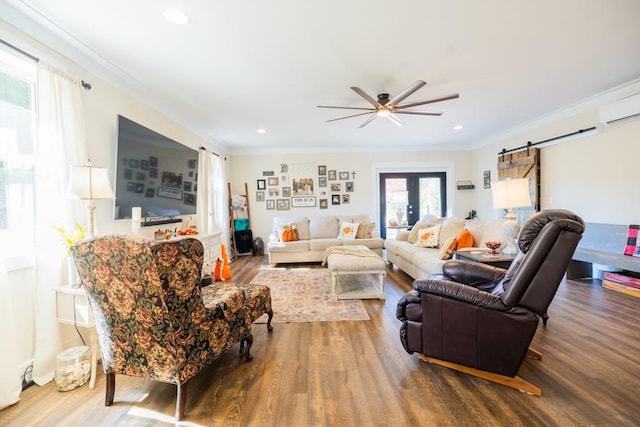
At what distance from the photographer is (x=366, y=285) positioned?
3842mm

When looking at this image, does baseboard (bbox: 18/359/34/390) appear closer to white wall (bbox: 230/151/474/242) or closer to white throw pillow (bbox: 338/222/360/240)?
white throw pillow (bbox: 338/222/360/240)

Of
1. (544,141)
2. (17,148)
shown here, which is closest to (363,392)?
(17,148)

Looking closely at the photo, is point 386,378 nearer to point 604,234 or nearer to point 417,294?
point 417,294

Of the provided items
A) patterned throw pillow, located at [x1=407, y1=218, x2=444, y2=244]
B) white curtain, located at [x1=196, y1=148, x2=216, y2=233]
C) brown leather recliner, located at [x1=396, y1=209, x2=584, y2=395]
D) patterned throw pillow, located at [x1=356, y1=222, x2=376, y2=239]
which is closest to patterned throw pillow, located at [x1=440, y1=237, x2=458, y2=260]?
patterned throw pillow, located at [x1=407, y1=218, x2=444, y2=244]

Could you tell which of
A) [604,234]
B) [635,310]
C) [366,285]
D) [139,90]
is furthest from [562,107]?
[139,90]

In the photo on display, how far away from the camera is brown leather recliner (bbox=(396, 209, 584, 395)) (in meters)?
1.61

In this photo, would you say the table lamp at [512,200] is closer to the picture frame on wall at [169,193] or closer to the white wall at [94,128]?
the picture frame on wall at [169,193]

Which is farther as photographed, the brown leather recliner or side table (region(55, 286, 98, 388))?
side table (region(55, 286, 98, 388))

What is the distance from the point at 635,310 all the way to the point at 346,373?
3184 millimetres

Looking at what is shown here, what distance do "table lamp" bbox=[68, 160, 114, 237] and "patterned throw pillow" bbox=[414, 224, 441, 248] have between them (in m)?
3.92

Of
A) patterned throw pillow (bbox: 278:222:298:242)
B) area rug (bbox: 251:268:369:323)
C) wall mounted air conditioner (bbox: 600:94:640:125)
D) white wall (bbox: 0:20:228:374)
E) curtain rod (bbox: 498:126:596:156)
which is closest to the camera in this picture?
white wall (bbox: 0:20:228:374)

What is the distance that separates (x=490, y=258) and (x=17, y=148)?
3960 mm

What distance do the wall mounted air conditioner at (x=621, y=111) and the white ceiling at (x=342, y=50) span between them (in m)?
0.25

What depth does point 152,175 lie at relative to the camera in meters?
3.16
